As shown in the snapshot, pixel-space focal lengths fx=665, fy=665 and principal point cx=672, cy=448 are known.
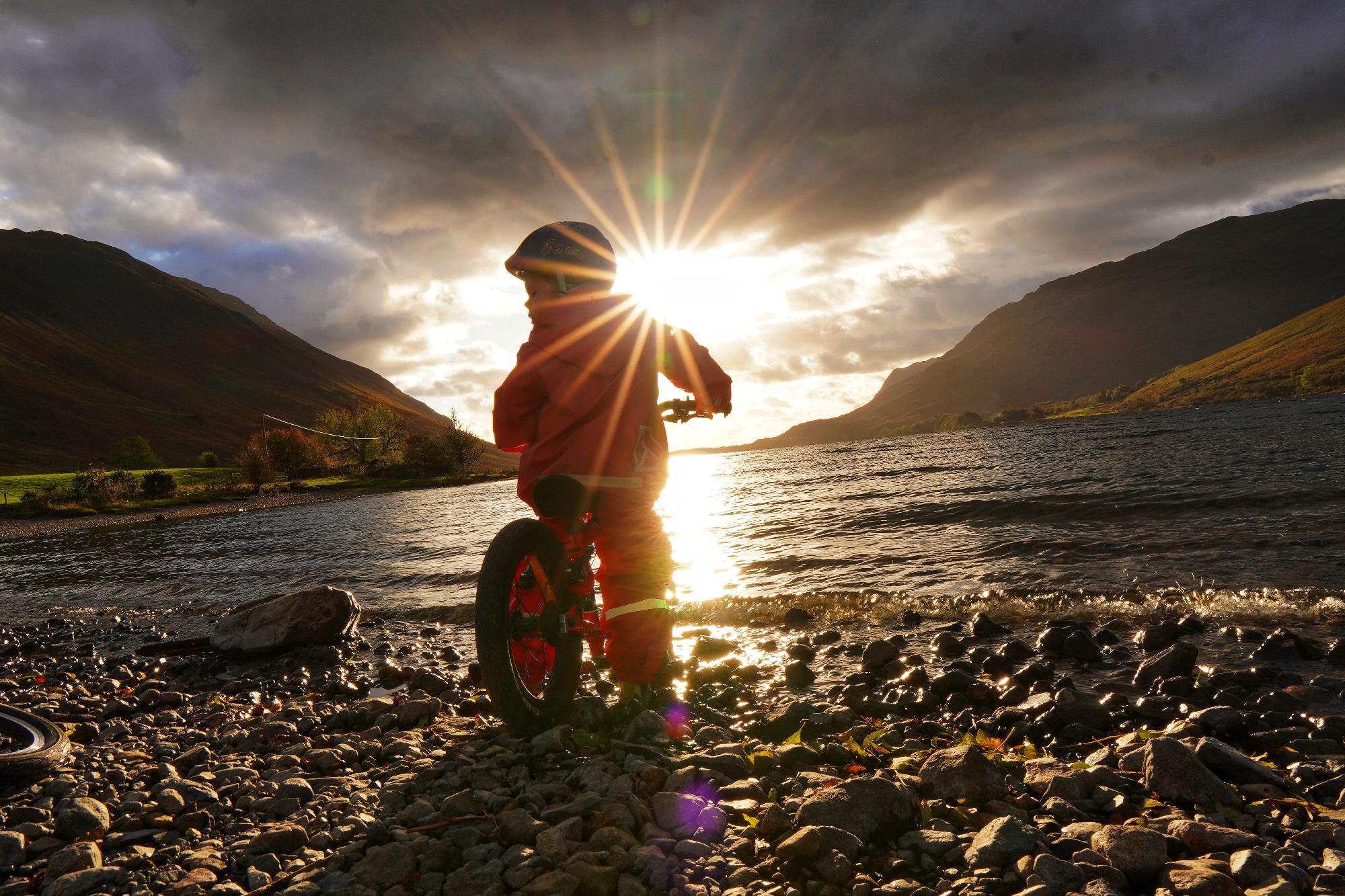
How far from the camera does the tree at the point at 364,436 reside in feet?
446

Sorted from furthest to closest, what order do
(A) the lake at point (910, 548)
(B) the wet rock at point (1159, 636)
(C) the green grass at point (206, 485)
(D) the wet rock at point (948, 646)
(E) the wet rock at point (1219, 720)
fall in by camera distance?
(C) the green grass at point (206, 485), (A) the lake at point (910, 548), (D) the wet rock at point (948, 646), (B) the wet rock at point (1159, 636), (E) the wet rock at point (1219, 720)

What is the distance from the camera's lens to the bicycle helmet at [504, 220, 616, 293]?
525 centimetres

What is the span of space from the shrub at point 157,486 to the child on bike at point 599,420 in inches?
3630

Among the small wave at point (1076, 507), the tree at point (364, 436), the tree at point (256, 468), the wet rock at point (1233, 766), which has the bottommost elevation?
the small wave at point (1076, 507)

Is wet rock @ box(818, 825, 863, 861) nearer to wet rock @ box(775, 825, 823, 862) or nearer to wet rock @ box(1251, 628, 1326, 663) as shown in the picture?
wet rock @ box(775, 825, 823, 862)

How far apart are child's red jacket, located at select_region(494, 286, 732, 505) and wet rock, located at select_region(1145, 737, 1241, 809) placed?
144 inches

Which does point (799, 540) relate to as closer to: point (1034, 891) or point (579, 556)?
point (579, 556)

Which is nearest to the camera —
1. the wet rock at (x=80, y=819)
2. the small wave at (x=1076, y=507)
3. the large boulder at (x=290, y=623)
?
the wet rock at (x=80, y=819)

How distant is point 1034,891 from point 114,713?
7.72m

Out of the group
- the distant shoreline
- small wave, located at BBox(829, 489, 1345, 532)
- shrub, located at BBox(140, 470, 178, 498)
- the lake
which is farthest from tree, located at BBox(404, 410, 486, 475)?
small wave, located at BBox(829, 489, 1345, 532)

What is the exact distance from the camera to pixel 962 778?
144 inches

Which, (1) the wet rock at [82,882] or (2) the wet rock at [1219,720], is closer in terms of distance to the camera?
(1) the wet rock at [82,882]

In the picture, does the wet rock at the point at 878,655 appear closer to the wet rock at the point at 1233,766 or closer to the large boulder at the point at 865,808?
the wet rock at the point at 1233,766

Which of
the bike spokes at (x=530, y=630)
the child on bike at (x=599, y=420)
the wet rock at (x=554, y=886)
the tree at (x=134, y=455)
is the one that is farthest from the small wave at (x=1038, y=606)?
the tree at (x=134, y=455)
